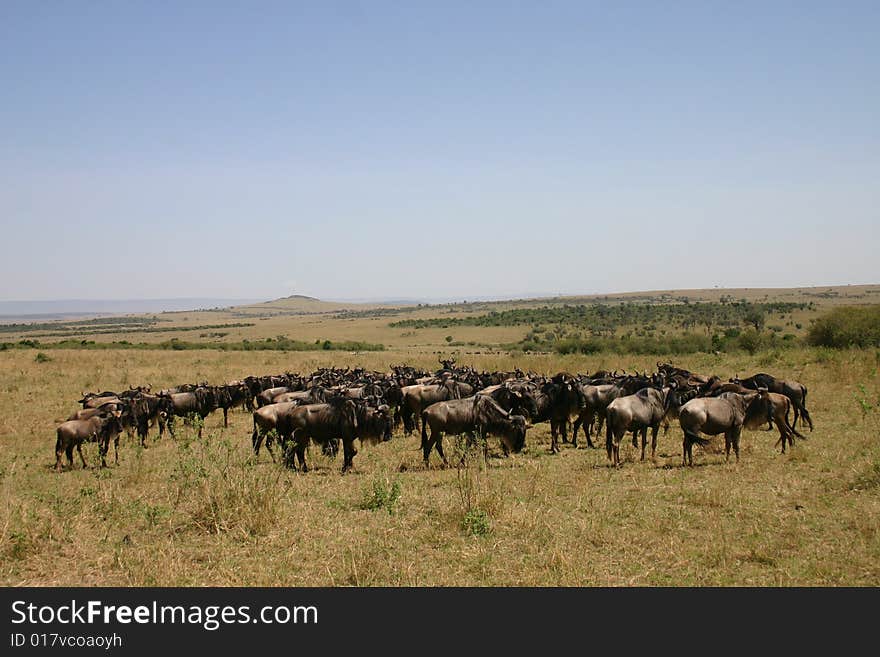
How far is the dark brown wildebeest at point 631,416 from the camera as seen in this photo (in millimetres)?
12109

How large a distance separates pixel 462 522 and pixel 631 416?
563 centimetres

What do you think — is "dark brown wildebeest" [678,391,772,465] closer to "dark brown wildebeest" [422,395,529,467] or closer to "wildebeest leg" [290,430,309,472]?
"dark brown wildebeest" [422,395,529,467]

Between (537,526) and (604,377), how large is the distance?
10228mm

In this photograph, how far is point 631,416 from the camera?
12.2m

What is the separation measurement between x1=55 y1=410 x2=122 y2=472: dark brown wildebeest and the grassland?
0.53 meters

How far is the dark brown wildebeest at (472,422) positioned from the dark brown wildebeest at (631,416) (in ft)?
6.05

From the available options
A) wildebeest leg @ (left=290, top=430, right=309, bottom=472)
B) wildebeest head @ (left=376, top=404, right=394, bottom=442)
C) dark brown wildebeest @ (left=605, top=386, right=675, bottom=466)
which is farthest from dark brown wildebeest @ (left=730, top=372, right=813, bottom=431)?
wildebeest leg @ (left=290, top=430, right=309, bottom=472)

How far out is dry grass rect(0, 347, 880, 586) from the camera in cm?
659

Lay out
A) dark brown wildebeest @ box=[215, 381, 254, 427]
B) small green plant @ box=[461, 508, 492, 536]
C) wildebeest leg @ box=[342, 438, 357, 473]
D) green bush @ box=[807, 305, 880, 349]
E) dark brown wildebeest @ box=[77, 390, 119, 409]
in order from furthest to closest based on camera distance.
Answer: green bush @ box=[807, 305, 880, 349] < dark brown wildebeest @ box=[215, 381, 254, 427] < dark brown wildebeest @ box=[77, 390, 119, 409] < wildebeest leg @ box=[342, 438, 357, 473] < small green plant @ box=[461, 508, 492, 536]

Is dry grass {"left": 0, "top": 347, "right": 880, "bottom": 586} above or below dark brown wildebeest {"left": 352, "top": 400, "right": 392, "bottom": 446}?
→ below

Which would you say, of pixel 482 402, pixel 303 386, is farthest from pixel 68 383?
pixel 482 402

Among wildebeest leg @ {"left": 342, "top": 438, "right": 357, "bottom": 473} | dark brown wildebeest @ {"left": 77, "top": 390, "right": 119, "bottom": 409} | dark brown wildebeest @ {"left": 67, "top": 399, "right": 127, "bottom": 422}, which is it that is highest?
dark brown wildebeest @ {"left": 67, "top": 399, "right": 127, "bottom": 422}

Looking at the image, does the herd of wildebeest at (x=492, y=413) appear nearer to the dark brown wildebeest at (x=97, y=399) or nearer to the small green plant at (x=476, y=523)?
the dark brown wildebeest at (x=97, y=399)

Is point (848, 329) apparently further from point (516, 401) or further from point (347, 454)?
point (347, 454)
